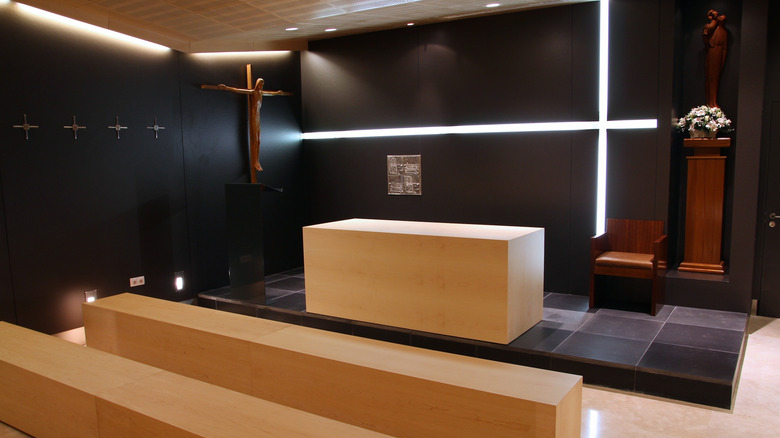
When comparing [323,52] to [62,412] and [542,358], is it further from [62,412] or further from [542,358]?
[62,412]

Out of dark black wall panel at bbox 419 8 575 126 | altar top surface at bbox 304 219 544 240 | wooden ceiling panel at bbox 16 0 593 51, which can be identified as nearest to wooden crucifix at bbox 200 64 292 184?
wooden ceiling panel at bbox 16 0 593 51

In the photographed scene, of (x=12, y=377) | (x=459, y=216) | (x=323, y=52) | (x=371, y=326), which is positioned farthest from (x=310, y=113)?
(x=12, y=377)

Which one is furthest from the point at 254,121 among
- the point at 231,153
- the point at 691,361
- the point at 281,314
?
the point at 691,361

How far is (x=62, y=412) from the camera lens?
2.46m

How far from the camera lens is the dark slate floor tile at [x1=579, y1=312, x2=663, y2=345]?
4605 millimetres

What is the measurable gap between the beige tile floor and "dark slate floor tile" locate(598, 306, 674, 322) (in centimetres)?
88

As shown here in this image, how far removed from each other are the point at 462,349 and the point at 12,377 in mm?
3078

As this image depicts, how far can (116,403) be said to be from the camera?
7.18ft

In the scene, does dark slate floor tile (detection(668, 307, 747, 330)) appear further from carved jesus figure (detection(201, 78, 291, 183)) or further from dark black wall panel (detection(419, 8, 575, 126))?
carved jesus figure (detection(201, 78, 291, 183))

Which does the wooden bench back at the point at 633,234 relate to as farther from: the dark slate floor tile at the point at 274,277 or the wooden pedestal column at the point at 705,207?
the dark slate floor tile at the point at 274,277

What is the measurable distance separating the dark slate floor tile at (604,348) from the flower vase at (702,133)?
7.46 ft

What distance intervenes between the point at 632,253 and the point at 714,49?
2.14 meters

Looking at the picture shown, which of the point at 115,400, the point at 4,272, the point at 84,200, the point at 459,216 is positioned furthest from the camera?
the point at 459,216

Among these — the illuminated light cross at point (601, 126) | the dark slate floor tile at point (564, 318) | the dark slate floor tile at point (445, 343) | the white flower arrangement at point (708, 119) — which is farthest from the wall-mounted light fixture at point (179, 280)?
the white flower arrangement at point (708, 119)
